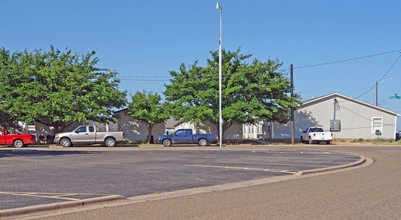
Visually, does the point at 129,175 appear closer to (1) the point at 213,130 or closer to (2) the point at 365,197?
(2) the point at 365,197

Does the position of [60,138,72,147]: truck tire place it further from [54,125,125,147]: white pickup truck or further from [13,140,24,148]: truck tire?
[13,140,24,148]: truck tire

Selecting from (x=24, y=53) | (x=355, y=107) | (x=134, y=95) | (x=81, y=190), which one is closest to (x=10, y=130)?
(x=24, y=53)

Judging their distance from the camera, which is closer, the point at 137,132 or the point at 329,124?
the point at 137,132

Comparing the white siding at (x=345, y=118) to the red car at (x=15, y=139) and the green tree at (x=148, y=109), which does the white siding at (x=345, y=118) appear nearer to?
the green tree at (x=148, y=109)

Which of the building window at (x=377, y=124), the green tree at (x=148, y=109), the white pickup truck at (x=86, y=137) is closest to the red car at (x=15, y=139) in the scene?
the white pickup truck at (x=86, y=137)

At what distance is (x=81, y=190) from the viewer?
9664mm

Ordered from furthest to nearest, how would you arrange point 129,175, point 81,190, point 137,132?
point 137,132 → point 129,175 → point 81,190

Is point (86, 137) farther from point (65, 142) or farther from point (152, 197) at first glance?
point (152, 197)

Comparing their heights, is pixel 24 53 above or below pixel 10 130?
above

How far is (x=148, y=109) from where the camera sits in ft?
137

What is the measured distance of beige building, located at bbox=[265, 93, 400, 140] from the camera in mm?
49156

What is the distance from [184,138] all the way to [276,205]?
29.2 metres

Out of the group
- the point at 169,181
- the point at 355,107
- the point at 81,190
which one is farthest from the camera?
the point at 355,107

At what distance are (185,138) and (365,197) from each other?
93.8ft
